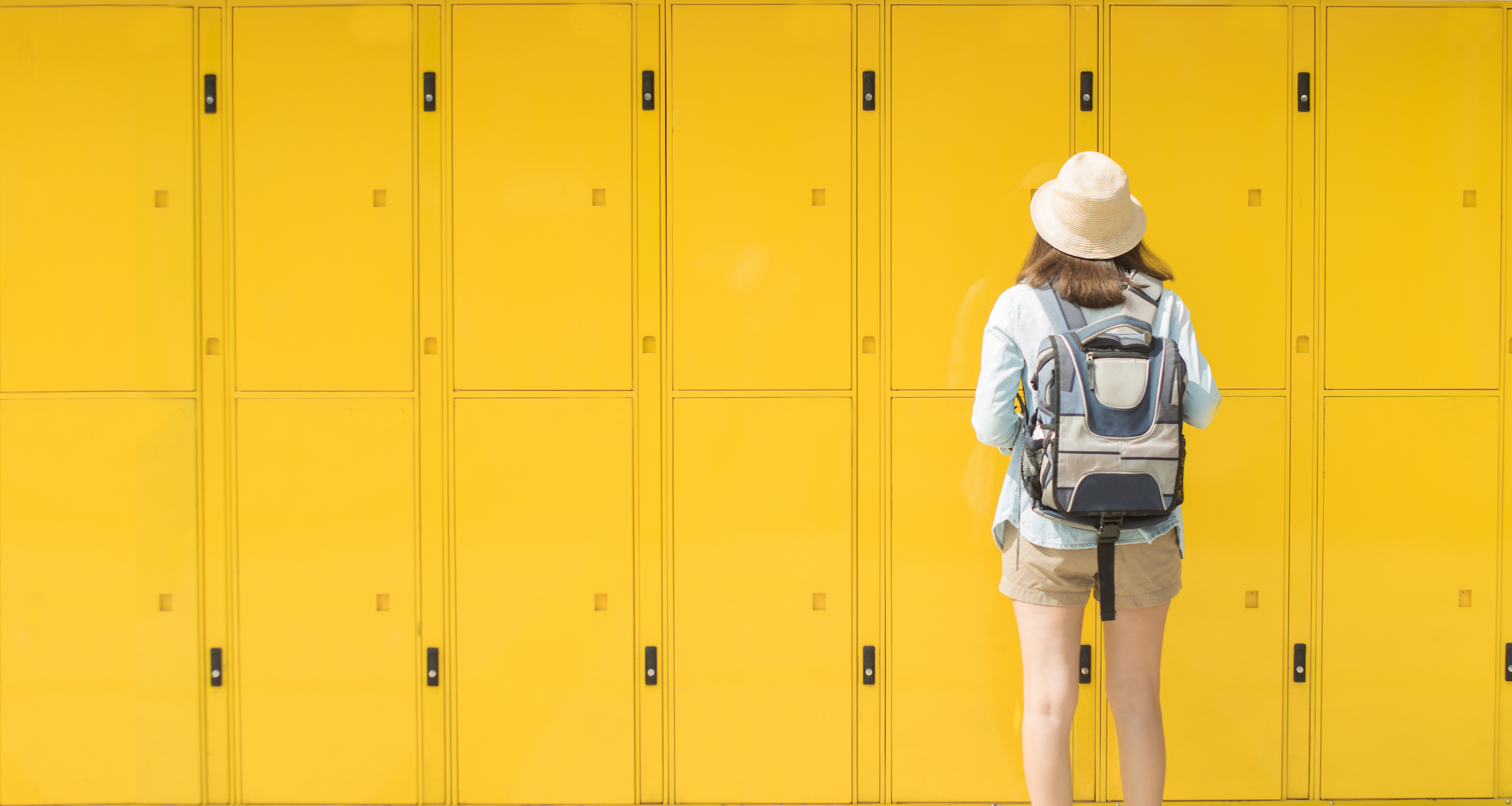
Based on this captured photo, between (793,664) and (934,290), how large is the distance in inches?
43.9

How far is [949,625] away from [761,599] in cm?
53

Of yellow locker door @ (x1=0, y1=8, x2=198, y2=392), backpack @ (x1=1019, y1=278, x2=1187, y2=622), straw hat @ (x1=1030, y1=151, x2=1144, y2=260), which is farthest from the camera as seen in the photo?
yellow locker door @ (x1=0, y1=8, x2=198, y2=392)

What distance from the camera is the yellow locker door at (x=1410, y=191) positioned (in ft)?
8.06

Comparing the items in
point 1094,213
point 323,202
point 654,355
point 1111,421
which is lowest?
point 1111,421

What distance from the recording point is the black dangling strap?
1.77 metres

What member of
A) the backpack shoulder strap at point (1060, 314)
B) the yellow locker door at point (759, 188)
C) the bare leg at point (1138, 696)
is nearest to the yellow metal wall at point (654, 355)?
the yellow locker door at point (759, 188)

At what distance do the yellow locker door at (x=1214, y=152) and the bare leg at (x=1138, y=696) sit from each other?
90 cm

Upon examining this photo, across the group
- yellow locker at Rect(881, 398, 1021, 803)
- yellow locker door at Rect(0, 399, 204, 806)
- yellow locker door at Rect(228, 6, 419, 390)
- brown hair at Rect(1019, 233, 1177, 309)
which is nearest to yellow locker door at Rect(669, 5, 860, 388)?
yellow locker at Rect(881, 398, 1021, 803)

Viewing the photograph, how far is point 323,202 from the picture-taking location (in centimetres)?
245

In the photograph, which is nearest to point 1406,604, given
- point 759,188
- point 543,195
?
point 759,188

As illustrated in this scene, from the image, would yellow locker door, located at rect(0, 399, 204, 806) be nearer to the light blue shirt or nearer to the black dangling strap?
the light blue shirt

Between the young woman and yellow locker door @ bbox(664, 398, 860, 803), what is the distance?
64 cm

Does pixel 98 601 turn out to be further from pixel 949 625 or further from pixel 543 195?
pixel 949 625

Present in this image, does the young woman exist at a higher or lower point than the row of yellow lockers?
lower
